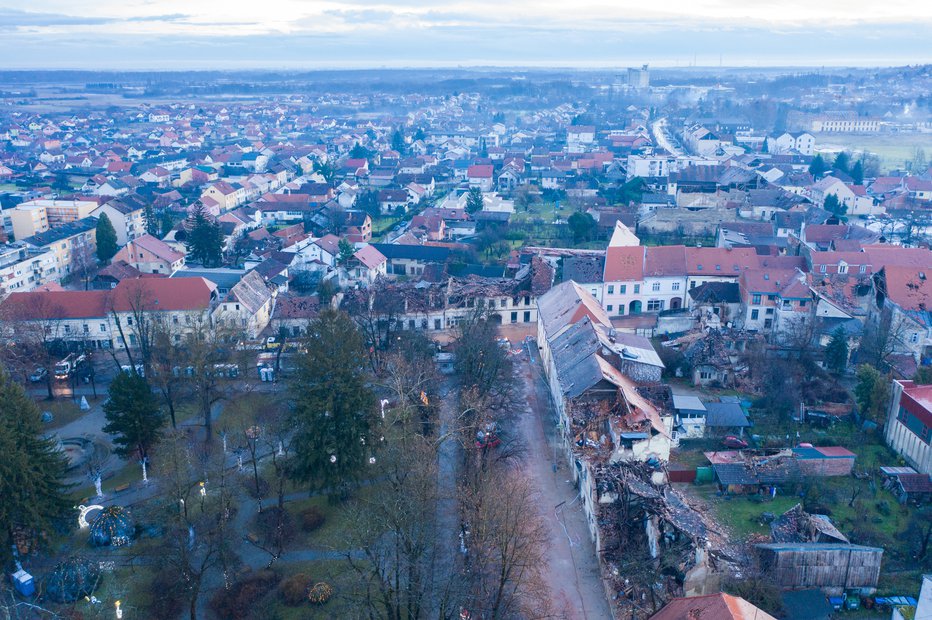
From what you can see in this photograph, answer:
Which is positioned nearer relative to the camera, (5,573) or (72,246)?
(5,573)

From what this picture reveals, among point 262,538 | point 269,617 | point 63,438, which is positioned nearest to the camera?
point 269,617

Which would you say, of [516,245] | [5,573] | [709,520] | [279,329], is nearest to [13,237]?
[279,329]

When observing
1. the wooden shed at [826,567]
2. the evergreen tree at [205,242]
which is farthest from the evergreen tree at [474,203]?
the wooden shed at [826,567]

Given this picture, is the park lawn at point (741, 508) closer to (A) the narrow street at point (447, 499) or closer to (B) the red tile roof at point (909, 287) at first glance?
(A) the narrow street at point (447, 499)

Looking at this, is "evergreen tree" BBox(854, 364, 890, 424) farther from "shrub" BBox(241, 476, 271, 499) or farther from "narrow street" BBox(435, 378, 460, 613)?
"shrub" BBox(241, 476, 271, 499)

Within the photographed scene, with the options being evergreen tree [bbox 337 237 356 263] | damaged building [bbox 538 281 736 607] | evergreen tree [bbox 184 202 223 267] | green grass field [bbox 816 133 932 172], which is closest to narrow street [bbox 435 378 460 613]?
damaged building [bbox 538 281 736 607]

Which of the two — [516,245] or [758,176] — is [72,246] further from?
[758,176]
